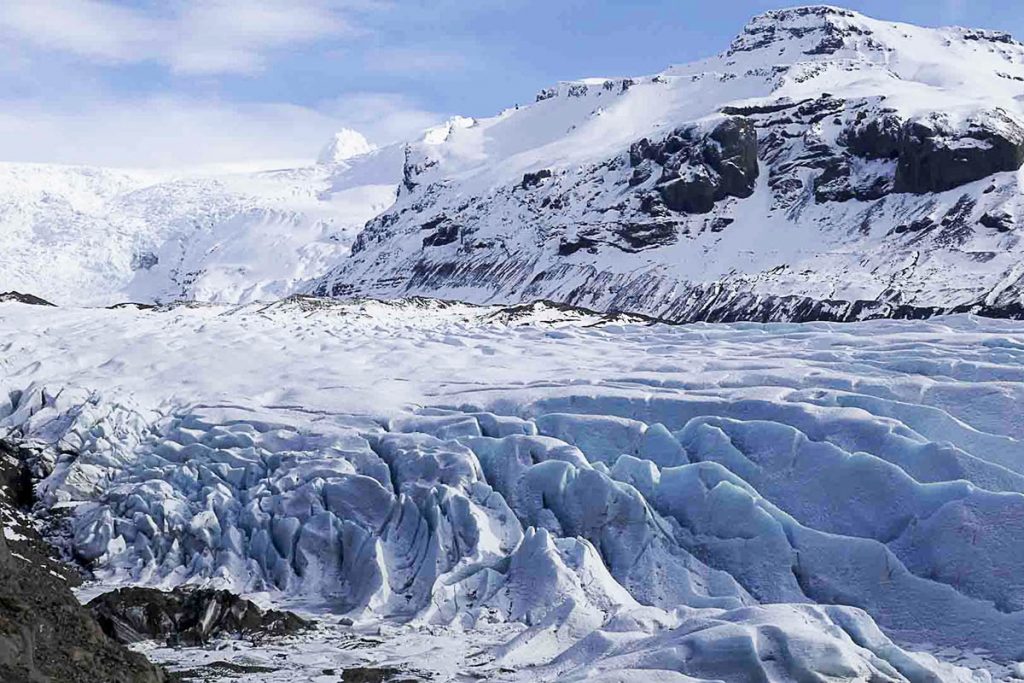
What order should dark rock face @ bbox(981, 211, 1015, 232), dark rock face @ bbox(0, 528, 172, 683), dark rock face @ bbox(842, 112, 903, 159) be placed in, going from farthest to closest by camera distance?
1. dark rock face @ bbox(842, 112, 903, 159)
2. dark rock face @ bbox(981, 211, 1015, 232)
3. dark rock face @ bbox(0, 528, 172, 683)

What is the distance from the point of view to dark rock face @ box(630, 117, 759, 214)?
13162 cm

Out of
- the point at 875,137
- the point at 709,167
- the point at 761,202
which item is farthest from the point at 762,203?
the point at 875,137

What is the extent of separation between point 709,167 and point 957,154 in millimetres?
26213

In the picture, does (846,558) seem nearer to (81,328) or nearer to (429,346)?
(429,346)

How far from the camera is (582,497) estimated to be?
2427 cm

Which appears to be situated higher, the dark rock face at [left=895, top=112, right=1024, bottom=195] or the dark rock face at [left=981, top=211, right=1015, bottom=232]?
the dark rock face at [left=895, top=112, right=1024, bottom=195]

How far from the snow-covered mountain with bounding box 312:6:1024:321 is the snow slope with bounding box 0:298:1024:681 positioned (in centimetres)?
6963

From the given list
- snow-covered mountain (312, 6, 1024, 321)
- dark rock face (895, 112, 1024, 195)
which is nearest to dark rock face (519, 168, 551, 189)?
snow-covered mountain (312, 6, 1024, 321)

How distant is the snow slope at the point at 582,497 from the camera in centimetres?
2017

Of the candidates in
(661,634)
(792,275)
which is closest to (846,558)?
(661,634)

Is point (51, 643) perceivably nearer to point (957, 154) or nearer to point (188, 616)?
point (188, 616)

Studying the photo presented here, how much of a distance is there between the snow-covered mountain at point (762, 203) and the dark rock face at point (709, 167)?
0.19 meters

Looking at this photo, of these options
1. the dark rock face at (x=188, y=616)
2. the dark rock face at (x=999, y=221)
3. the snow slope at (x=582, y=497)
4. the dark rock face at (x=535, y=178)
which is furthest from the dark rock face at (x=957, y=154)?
the dark rock face at (x=188, y=616)

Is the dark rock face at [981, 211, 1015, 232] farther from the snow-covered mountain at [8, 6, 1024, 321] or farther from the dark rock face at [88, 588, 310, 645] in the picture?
the dark rock face at [88, 588, 310, 645]
